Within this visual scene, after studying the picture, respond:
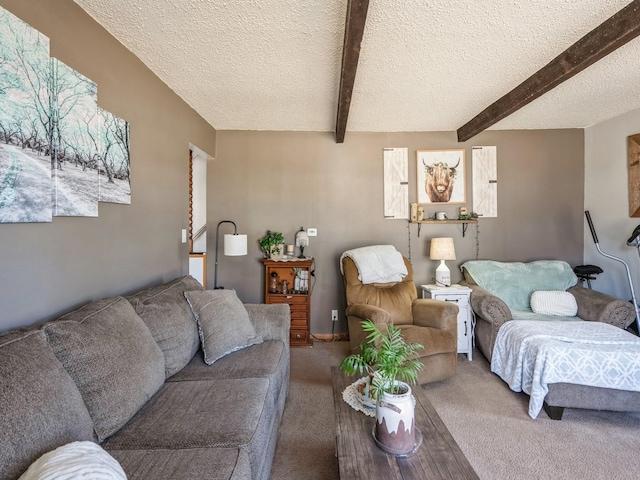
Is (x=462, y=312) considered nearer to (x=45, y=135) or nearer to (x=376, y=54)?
(x=376, y=54)

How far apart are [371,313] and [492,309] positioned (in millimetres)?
1195

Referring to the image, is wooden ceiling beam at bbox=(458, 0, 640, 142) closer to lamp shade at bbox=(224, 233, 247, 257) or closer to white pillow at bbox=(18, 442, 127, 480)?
lamp shade at bbox=(224, 233, 247, 257)

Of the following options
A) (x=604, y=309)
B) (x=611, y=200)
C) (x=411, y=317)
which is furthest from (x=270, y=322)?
(x=611, y=200)

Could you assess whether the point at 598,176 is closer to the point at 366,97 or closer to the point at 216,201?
the point at 366,97

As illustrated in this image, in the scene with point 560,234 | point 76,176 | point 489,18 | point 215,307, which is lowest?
point 215,307

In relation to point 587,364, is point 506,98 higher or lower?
higher

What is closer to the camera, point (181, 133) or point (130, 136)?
point (130, 136)

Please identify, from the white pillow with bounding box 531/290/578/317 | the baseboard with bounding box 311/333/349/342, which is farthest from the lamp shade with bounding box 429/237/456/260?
the baseboard with bounding box 311/333/349/342

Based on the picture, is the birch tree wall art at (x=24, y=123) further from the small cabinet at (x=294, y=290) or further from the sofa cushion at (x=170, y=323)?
the small cabinet at (x=294, y=290)

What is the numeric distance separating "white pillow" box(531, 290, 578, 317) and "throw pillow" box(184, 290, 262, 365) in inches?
107

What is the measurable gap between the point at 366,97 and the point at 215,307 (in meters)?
2.16

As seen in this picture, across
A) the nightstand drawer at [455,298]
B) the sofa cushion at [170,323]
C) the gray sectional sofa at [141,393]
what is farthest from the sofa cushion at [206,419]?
the nightstand drawer at [455,298]

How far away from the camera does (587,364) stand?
7.02 feet

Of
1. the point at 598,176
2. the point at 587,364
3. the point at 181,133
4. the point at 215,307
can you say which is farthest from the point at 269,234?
the point at 598,176
